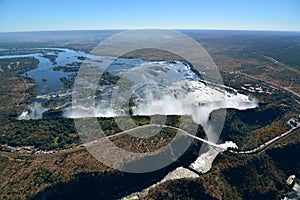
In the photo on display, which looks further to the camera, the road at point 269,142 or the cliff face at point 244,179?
the road at point 269,142

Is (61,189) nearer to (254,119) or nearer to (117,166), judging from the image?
(117,166)

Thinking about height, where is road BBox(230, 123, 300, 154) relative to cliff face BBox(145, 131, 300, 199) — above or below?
above

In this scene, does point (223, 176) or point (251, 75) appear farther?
point (251, 75)

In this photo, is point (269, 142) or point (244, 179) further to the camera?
point (269, 142)

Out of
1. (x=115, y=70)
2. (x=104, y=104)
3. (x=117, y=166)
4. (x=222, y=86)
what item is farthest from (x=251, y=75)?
(x=117, y=166)

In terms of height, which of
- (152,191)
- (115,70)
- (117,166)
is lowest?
(152,191)

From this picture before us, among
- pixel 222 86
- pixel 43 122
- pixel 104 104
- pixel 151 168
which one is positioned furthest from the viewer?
pixel 222 86

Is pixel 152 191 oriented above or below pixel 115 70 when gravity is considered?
below

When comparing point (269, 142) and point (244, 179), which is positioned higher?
point (269, 142)

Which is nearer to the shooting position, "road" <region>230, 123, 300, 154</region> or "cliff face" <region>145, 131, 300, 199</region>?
"cliff face" <region>145, 131, 300, 199</region>

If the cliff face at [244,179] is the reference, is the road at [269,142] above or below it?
above

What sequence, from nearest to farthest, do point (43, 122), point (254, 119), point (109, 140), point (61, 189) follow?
point (61, 189), point (109, 140), point (43, 122), point (254, 119)
